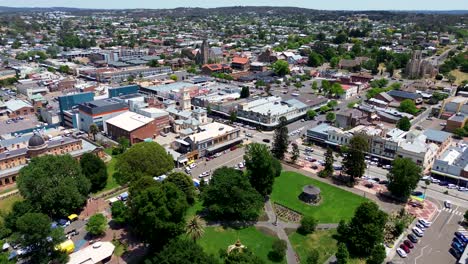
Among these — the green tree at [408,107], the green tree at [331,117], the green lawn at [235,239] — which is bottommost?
the green lawn at [235,239]

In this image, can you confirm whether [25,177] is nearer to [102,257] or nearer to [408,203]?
[102,257]

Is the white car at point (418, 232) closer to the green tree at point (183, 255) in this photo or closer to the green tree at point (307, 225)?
the green tree at point (307, 225)

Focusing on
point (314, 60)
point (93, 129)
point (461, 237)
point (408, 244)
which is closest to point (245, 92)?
point (93, 129)

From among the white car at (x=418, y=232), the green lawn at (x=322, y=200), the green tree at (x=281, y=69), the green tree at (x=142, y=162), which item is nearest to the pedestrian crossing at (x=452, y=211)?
the white car at (x=418, y=232)

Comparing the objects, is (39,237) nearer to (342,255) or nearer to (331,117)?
(342,255)

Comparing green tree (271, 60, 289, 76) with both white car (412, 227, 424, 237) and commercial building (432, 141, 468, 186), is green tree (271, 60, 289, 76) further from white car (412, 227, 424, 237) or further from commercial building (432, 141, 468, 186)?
white car (412, 227, 424, 237)

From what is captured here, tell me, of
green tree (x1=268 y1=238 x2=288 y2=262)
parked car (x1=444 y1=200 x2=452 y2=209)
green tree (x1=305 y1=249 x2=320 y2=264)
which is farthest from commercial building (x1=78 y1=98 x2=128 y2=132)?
parked car (x1=444 y1=200 x2=452 y2=209)
